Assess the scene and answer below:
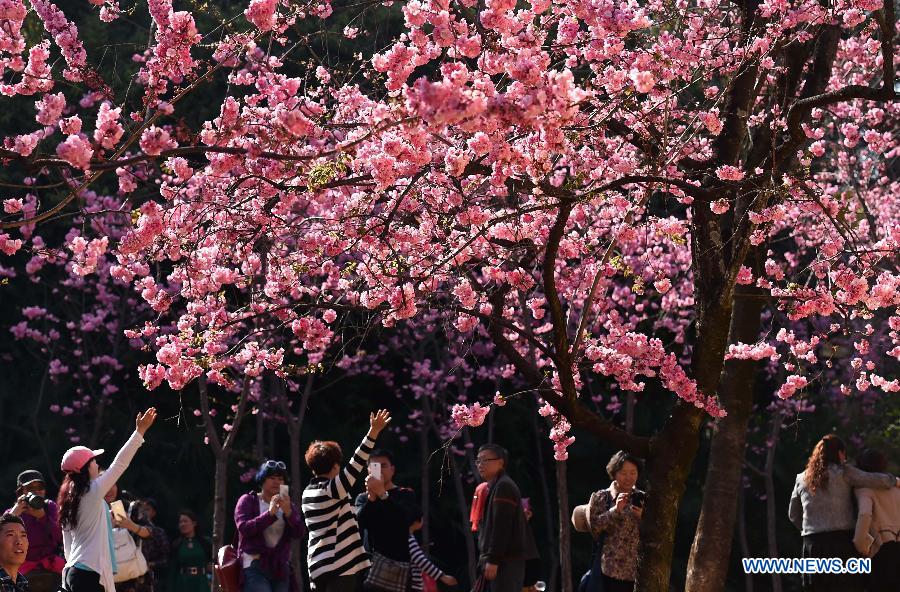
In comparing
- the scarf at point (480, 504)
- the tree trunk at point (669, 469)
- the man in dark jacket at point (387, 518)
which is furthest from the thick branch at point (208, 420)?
the tree trunk at point (669, 469)

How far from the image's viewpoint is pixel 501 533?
8391 mm

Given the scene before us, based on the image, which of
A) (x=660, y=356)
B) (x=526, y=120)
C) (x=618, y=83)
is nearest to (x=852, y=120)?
(x=660, y=356)

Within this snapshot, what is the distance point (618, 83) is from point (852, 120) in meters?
8.63

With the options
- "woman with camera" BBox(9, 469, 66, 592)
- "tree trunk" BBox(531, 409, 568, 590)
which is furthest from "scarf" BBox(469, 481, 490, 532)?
"tree trunk" BBox(531, 409, 568, 590)

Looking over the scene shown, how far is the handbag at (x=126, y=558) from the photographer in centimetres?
954

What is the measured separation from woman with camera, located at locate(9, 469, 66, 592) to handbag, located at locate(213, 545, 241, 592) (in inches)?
57.5

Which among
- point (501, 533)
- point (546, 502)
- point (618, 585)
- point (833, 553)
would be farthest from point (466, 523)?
point (618, 585)

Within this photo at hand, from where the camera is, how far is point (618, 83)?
252 inches

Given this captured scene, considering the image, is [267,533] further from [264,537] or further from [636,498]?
[636,498]

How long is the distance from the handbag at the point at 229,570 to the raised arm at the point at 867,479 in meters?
4.33

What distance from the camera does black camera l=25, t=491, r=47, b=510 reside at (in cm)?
868

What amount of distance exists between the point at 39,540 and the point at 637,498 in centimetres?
429

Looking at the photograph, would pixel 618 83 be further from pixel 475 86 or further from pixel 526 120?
pixel 526 120

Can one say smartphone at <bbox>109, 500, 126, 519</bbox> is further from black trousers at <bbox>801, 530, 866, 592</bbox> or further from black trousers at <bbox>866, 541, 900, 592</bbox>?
black trousers at <bbox>866, 541, 900, 592</bbox>
